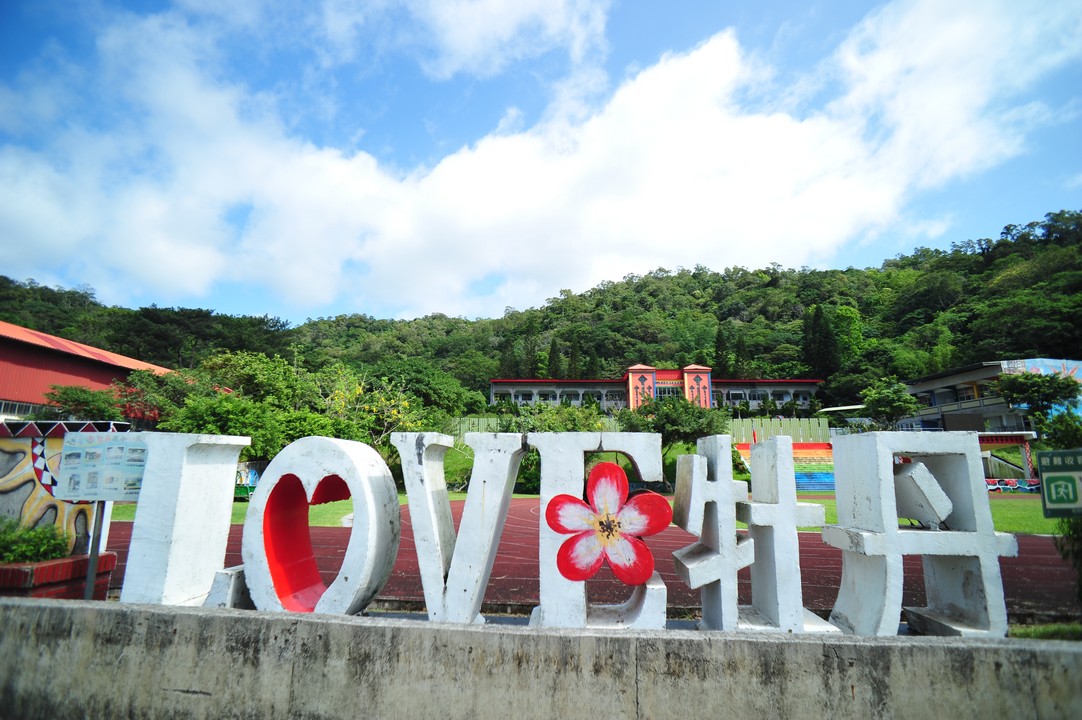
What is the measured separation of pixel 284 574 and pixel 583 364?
226 feet

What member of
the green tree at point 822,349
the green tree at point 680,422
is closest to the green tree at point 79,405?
the green tree at point 680,422

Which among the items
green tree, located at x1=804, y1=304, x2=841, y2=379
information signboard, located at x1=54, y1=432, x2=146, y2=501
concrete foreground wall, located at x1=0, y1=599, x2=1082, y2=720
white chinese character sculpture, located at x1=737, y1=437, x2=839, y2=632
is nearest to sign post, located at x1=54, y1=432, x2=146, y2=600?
information signboard, located at x1=54, y1=432, x2=146, y2=501

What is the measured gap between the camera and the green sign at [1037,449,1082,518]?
324 centimetres

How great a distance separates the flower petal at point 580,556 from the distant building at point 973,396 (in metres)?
38.9

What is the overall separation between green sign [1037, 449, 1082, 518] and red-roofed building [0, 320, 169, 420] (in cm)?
3834

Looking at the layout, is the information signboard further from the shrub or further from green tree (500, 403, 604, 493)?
green tree (500, 403, 604, 493)

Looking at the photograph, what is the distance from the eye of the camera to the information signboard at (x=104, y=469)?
452 centimetres

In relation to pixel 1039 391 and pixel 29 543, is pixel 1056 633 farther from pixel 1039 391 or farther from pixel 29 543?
pixel 1039 391

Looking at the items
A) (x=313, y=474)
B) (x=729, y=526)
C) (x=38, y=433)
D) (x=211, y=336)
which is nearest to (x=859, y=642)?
(x=729, y=526)

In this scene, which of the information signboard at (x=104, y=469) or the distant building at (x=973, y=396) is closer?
the information signboard at (x=104, y=469)

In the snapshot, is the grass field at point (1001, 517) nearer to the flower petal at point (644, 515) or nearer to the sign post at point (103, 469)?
the sign post at point (103, 469)

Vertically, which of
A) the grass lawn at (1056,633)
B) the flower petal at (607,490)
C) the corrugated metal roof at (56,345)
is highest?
the corrugated metal roof at (56,345)

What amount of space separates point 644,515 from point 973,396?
2123 inches

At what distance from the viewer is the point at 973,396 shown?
4488cm
